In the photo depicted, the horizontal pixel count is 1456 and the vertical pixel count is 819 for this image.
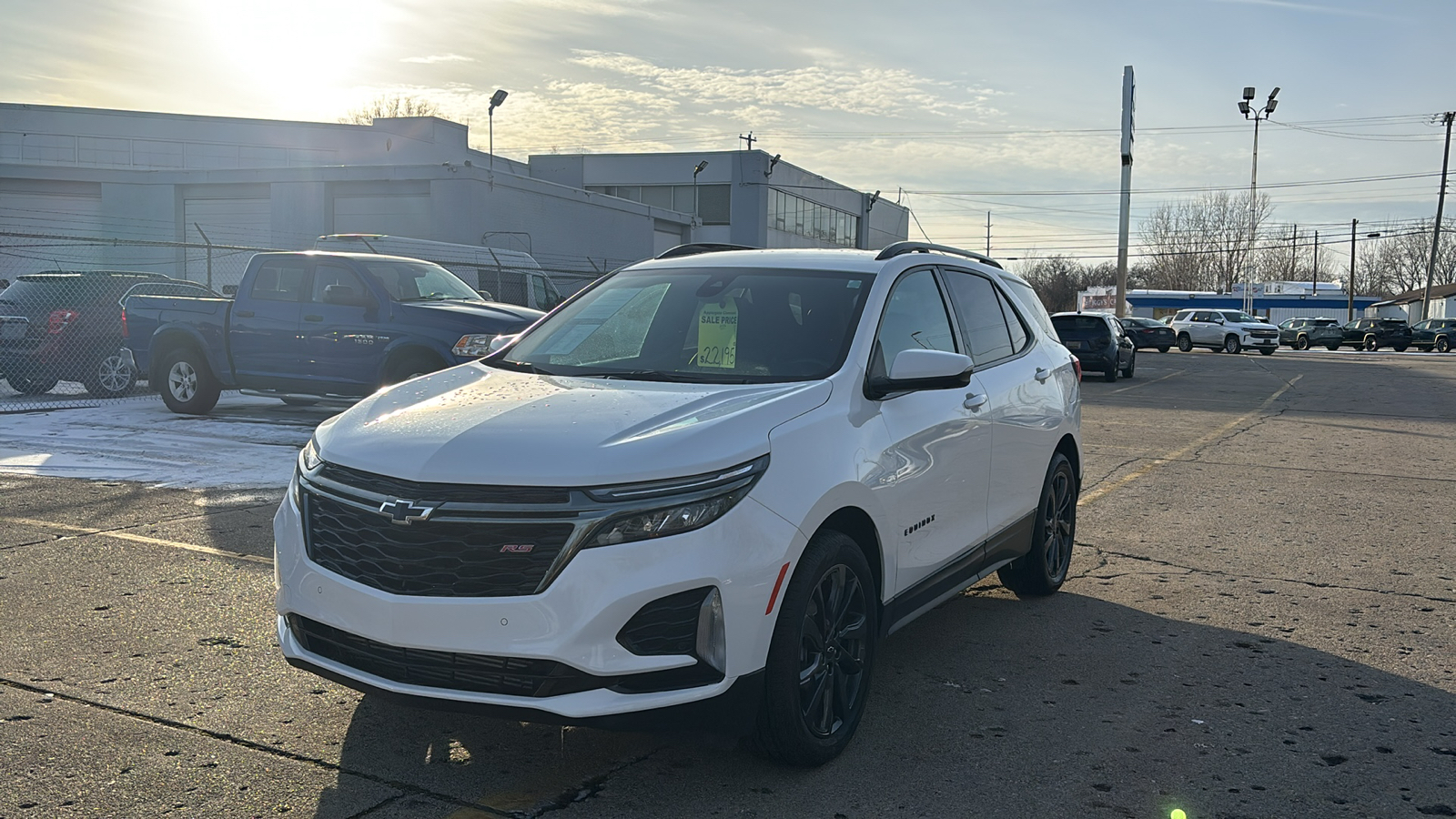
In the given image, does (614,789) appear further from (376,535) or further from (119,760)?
(119,760)

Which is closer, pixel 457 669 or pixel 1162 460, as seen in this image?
pixel 457 669

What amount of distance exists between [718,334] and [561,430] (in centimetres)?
128

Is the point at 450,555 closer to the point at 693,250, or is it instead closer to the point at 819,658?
the point at 819,658

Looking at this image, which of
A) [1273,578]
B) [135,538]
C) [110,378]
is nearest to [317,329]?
[110,378]

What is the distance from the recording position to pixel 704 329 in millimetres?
4832

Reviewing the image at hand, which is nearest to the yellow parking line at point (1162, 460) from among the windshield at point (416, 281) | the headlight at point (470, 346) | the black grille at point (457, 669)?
the headlight at point (470, 346)

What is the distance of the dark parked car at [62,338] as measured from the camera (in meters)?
15.6

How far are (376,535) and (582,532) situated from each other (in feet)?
2.15

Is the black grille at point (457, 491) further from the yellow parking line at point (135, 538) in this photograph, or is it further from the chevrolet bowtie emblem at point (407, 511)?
the yellow parking line at point (135, 538)

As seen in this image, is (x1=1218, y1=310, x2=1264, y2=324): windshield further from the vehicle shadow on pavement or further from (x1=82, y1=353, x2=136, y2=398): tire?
the vehicle shadow on pavement

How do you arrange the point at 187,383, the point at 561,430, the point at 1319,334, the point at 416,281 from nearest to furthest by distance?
the point at 561,430
the point at 416,281
the point at 187,383
the point at 1319,334

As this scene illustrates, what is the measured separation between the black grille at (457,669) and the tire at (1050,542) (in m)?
3.31

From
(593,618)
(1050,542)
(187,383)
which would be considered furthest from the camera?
(187,383)

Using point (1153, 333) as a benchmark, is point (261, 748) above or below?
below
